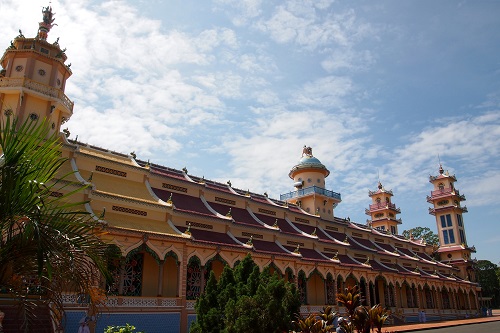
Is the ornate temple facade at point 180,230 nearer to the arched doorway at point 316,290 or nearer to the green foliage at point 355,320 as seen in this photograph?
the arched doorway at point 316,290

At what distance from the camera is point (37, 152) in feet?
20.2

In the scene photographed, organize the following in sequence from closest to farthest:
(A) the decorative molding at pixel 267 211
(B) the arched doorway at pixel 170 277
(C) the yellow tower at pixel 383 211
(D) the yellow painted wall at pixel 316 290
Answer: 1. (B) the arched doorway at pixel 170 277
2. (D) the yellow painted wall at pixel 316 290
3. (A) the decorative molding at pixel 267 211
4. (C) the yellow tower at pixel 383 211

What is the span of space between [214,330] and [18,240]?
9107mm

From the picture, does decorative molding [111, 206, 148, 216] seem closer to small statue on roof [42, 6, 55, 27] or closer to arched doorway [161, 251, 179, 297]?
arched doorway [161, 251, 179, 297]

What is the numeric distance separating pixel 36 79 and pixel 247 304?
19.4m

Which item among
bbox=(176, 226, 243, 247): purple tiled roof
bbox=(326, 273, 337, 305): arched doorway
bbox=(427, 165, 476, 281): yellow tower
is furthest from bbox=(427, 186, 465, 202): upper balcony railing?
bbox=(176, 226, 243, 247): purple tiled roof

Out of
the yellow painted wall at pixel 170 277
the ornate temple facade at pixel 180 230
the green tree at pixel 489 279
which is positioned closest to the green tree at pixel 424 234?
the green tree at pixel 489 279

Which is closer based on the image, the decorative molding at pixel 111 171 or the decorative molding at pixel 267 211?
the decorative molding at pixel 111 171

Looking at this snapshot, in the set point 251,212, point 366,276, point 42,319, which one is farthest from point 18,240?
point 366,276

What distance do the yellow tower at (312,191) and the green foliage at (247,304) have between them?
2773cm

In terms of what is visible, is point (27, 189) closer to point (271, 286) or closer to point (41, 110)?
point (271, 286)

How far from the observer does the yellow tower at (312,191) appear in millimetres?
42263

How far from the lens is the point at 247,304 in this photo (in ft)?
40.7

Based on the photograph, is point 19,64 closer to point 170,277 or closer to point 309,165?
point 170,277
